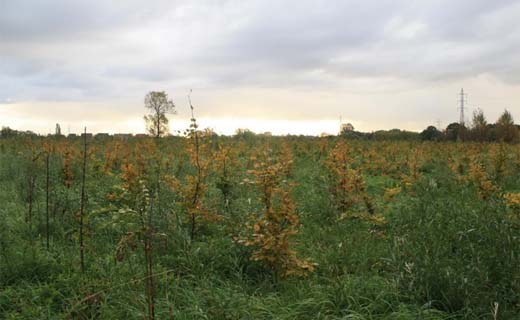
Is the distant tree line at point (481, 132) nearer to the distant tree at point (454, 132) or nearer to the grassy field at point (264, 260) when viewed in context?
the distant tree at point (454, 132)

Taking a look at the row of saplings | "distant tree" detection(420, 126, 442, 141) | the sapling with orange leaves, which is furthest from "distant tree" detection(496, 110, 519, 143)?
the sapling with orange leaves

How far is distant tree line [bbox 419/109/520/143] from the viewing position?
33844 millimetres

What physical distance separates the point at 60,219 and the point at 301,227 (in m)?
3.13

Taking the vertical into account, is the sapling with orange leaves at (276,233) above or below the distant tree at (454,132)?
below

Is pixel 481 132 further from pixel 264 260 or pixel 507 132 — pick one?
pixel 264 260

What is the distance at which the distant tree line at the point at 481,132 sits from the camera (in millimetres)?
33844

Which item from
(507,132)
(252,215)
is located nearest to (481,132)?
(507,132)

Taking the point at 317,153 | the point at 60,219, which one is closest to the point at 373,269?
the point at 60,219

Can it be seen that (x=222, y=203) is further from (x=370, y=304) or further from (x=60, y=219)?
(x=370, y=304)

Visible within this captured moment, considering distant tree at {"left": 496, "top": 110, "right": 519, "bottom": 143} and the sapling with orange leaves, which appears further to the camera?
distant tree at {"left": 496, "top": 110, "right": 519, "bottom": 143}

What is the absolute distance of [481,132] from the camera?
36938 mm

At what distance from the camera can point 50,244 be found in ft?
15.6

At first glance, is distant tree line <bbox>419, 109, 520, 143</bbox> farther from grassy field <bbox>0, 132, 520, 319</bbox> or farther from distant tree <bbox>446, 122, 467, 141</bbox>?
grassy field <bbox>0, 132, 520, 319</bbox>

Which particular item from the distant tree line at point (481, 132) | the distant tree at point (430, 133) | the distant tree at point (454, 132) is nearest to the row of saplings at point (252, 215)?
the distant tree line at point (481, 132)
